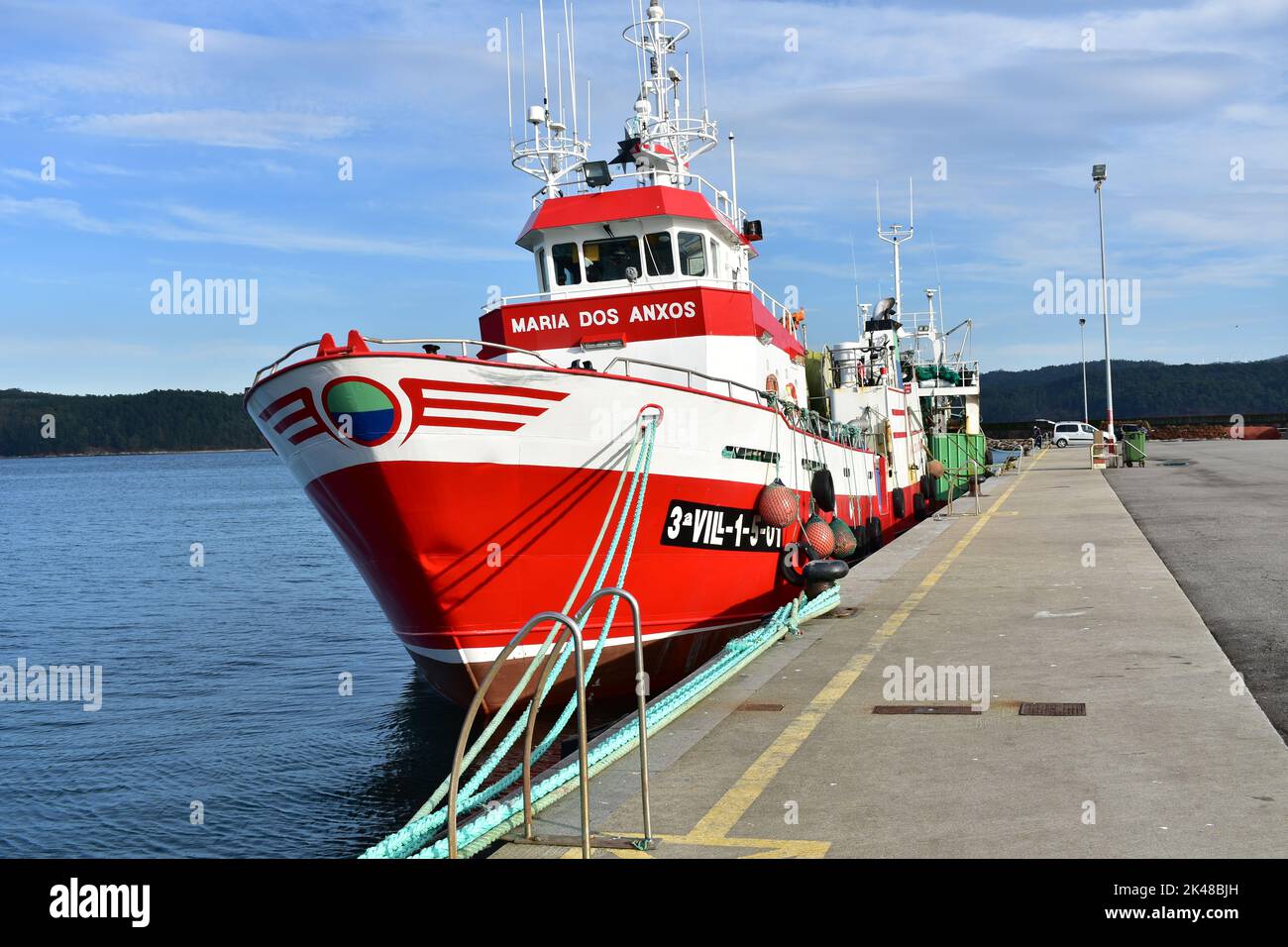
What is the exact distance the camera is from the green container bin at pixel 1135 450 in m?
36.2

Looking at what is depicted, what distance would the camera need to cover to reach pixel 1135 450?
119 ft

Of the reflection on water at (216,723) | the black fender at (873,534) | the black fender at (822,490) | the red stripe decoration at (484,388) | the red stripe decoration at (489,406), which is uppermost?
the red stripe decoration at (484,388)

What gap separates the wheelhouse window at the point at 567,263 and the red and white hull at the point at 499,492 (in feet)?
12.3

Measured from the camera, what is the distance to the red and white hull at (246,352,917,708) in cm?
946

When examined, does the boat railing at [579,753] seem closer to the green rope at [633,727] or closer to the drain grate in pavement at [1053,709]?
the green rope at [633,727]

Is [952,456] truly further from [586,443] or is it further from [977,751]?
[977,751]

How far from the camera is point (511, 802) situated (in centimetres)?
592

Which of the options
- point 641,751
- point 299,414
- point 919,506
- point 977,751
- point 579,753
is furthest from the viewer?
point 919,506

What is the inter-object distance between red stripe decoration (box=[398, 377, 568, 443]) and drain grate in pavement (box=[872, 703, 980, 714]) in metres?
3.99

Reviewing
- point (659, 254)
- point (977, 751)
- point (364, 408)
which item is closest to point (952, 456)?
point (659, 254)

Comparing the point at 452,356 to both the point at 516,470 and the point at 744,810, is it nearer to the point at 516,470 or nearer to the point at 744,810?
the point at 516,470

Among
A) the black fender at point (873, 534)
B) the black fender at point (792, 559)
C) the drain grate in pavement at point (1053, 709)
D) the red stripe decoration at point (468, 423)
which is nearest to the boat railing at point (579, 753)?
the drain grate in pavement at point (1053, 709)

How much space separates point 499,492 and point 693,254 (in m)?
5.85
